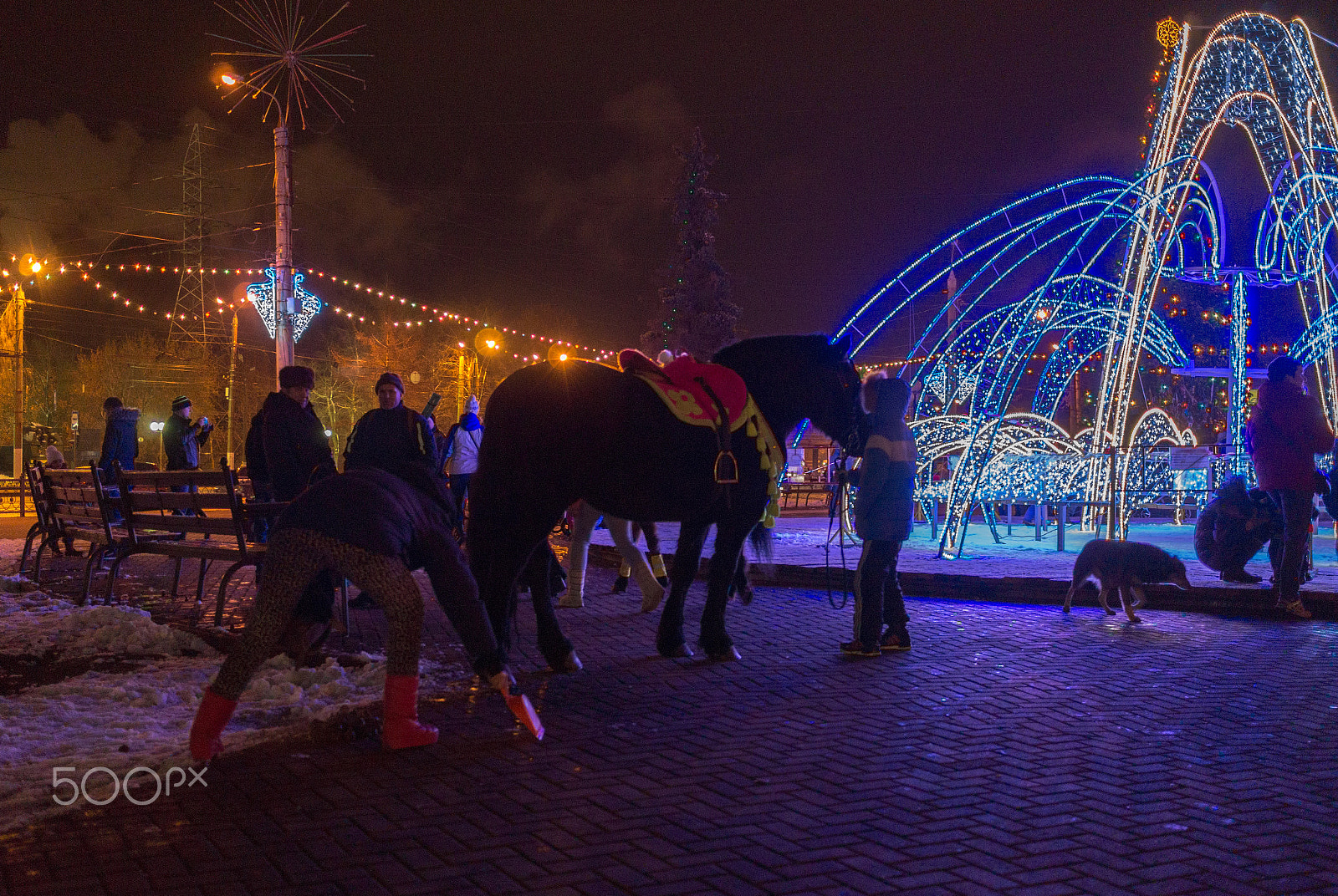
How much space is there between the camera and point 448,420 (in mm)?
57094

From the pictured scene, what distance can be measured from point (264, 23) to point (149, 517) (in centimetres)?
1532

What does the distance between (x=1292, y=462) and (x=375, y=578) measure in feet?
25.6

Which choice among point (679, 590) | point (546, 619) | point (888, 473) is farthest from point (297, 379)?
point (888, 473)

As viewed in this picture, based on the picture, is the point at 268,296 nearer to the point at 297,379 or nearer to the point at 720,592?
the point at 297,379

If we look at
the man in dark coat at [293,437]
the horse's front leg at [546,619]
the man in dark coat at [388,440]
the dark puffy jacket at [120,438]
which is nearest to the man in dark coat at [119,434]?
the dark puffy jacket at [120,438]

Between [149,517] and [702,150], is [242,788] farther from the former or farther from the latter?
[702,150]

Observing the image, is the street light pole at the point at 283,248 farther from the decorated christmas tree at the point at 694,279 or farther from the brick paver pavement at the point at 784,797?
the decorated christmas tree at the point at 694,279

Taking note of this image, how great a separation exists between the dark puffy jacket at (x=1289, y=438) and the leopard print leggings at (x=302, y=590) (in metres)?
7.59

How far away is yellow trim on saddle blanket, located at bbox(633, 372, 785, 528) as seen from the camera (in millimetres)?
6391

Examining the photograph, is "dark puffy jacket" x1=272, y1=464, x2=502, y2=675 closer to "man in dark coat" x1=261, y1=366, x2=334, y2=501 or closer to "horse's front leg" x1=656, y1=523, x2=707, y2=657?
"horse's front leg" x1=656, y1=523, x2=707, y2=657

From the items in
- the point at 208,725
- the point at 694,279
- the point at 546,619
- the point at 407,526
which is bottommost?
the point at 208,725

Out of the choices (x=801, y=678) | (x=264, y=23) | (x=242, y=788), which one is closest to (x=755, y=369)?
(x=801, y=678)

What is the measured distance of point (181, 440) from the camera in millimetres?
14000

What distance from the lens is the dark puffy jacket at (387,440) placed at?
26.5 feet
